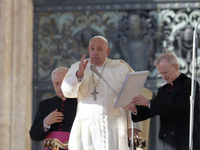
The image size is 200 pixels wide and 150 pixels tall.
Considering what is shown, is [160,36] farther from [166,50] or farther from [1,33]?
[1,33]

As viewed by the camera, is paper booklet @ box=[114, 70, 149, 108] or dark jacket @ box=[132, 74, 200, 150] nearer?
paper booklet @ box=[114, 70, 149, 108]

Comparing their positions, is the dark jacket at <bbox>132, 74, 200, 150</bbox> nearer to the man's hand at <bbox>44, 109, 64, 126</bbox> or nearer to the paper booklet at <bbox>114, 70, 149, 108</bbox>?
the paper booklet at <bbox>114, 70, 149, 108</bbox>

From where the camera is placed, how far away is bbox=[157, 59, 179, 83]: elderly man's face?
5918 millimetres

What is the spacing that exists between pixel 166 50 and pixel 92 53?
13.9 ft

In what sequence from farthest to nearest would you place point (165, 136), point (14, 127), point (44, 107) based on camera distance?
point (14, 127), point (44, 107), point (165, 136)

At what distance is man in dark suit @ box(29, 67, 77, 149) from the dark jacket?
0.81 meters

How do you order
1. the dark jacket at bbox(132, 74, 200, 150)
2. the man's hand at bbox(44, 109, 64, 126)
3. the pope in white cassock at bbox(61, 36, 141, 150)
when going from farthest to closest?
1. the man's hand at bbox(44, 109, 64, 126)
2. the pope in white cassock at bbox(61, 36, 141, 150)
3. the dark jacket at bbox(132, 74, 200, 150)

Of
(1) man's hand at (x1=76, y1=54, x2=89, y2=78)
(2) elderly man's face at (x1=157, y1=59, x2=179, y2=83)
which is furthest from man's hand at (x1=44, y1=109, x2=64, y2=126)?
(2) elderly man's face at (x1=157, y1=59, x2=179, y2=83)

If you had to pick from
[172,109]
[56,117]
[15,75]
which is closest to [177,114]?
[172,109]

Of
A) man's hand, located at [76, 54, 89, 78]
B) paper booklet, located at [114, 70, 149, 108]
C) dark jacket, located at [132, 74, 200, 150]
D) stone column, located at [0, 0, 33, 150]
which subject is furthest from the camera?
stone column, located at [0, 0, 33, 150]

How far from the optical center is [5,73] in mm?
9844

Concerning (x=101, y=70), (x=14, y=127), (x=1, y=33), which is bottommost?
(x=14, y=127)

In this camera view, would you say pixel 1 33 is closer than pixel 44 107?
No

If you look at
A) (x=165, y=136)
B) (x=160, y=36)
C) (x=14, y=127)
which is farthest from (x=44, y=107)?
(x=160, y=36)
